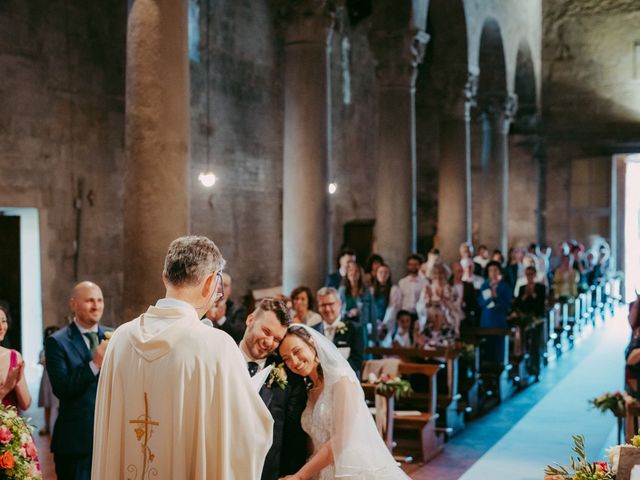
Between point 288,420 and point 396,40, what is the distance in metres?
11.9

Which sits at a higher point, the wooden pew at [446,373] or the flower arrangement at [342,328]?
the flower arrangement at [342,328]

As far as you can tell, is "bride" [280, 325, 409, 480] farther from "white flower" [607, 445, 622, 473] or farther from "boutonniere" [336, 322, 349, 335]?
"boutonniere" [336, 322, 349, 335]

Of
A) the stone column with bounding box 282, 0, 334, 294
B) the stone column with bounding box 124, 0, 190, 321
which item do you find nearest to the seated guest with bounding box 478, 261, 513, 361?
the stone column with bounding box 282, 0, 334, 294

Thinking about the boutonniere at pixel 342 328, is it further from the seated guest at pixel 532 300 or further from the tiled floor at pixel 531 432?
the seated guest at pixel 532 300

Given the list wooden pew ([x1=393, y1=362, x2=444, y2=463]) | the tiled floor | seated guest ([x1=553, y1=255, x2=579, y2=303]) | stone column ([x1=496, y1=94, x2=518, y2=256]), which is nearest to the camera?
the tiled floor

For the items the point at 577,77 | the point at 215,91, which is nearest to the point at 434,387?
the point at 215,91

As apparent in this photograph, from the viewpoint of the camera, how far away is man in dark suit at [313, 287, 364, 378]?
812 centimetres

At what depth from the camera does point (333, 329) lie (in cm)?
828

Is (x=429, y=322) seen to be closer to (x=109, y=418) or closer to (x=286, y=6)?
(x=286, y=6)

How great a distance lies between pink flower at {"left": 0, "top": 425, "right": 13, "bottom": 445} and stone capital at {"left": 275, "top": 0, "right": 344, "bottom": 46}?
350 inches

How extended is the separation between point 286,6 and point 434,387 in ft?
18.8

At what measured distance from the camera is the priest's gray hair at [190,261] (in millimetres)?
3547

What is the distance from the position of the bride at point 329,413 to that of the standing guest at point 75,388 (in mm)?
1410

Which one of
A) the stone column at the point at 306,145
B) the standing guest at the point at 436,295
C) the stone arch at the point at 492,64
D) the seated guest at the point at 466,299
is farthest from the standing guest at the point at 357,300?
the stone arch at the point at 492,64
